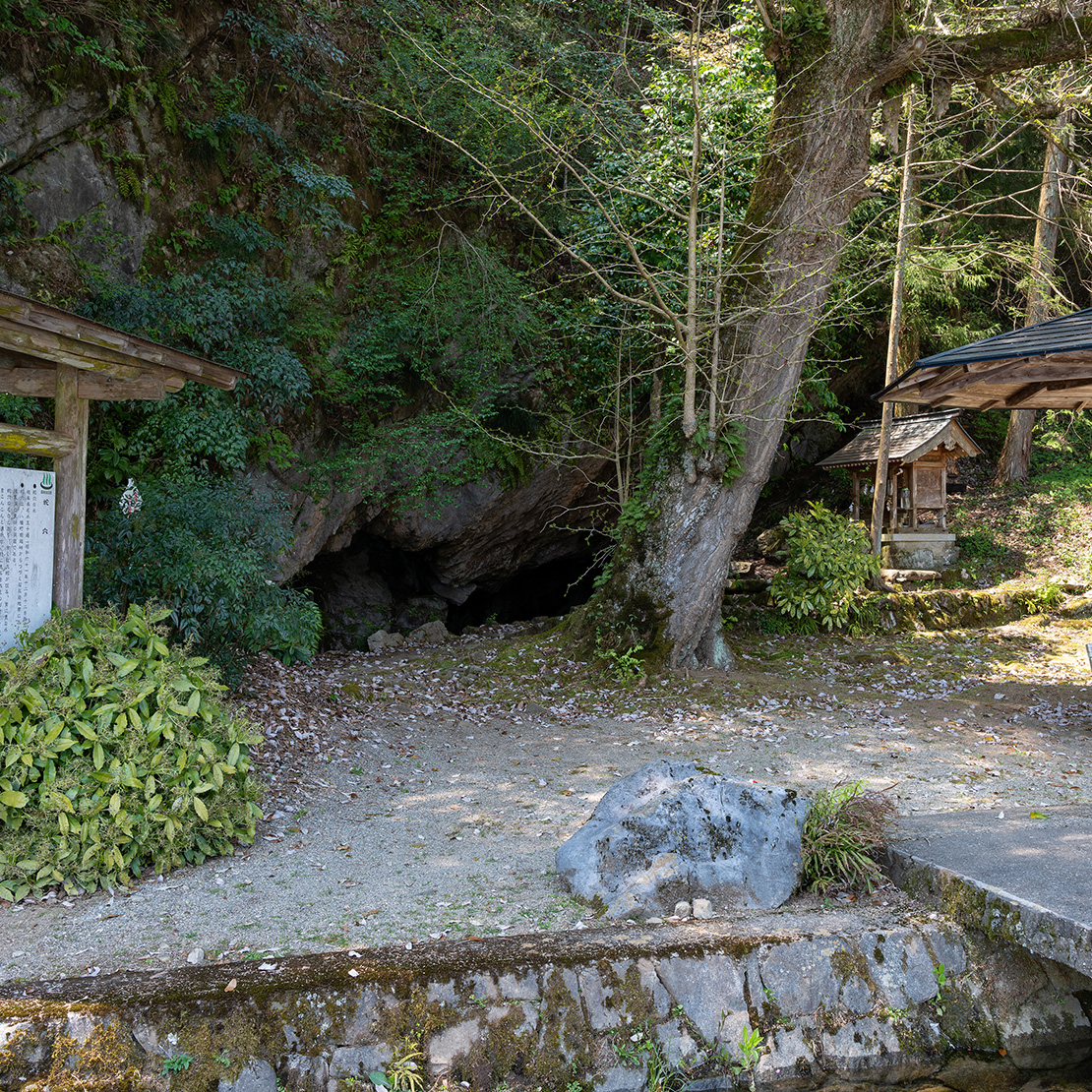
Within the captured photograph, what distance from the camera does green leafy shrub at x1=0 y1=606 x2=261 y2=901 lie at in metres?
3.96

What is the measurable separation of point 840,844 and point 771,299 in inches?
234

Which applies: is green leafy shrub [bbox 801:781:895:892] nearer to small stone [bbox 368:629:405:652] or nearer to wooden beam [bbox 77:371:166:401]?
wooden beam [bbox 77:371:166:401]

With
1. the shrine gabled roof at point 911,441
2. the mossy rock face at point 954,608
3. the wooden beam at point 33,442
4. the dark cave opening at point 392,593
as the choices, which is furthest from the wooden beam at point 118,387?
the shrine gabled roof at point 911,441

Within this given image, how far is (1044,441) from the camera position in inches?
642

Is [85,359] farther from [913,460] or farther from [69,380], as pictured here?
[913,460]

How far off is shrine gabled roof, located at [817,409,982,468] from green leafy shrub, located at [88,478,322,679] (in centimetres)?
942

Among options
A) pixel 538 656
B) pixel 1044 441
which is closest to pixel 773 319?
pixel 538 656

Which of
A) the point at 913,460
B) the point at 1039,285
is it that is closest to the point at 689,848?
the point at 913,460

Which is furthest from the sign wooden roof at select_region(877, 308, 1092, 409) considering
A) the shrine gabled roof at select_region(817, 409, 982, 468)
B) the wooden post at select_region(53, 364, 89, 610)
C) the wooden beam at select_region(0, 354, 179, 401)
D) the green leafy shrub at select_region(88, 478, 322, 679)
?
the wooden post at select_region(53, 364, 89, 610)

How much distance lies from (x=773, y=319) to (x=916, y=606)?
484cm

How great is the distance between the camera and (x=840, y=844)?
4.07 m

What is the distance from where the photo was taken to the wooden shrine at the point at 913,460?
12.6 meters

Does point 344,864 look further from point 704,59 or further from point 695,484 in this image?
point 704,59

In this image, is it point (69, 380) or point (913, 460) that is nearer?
point (69, 380)
